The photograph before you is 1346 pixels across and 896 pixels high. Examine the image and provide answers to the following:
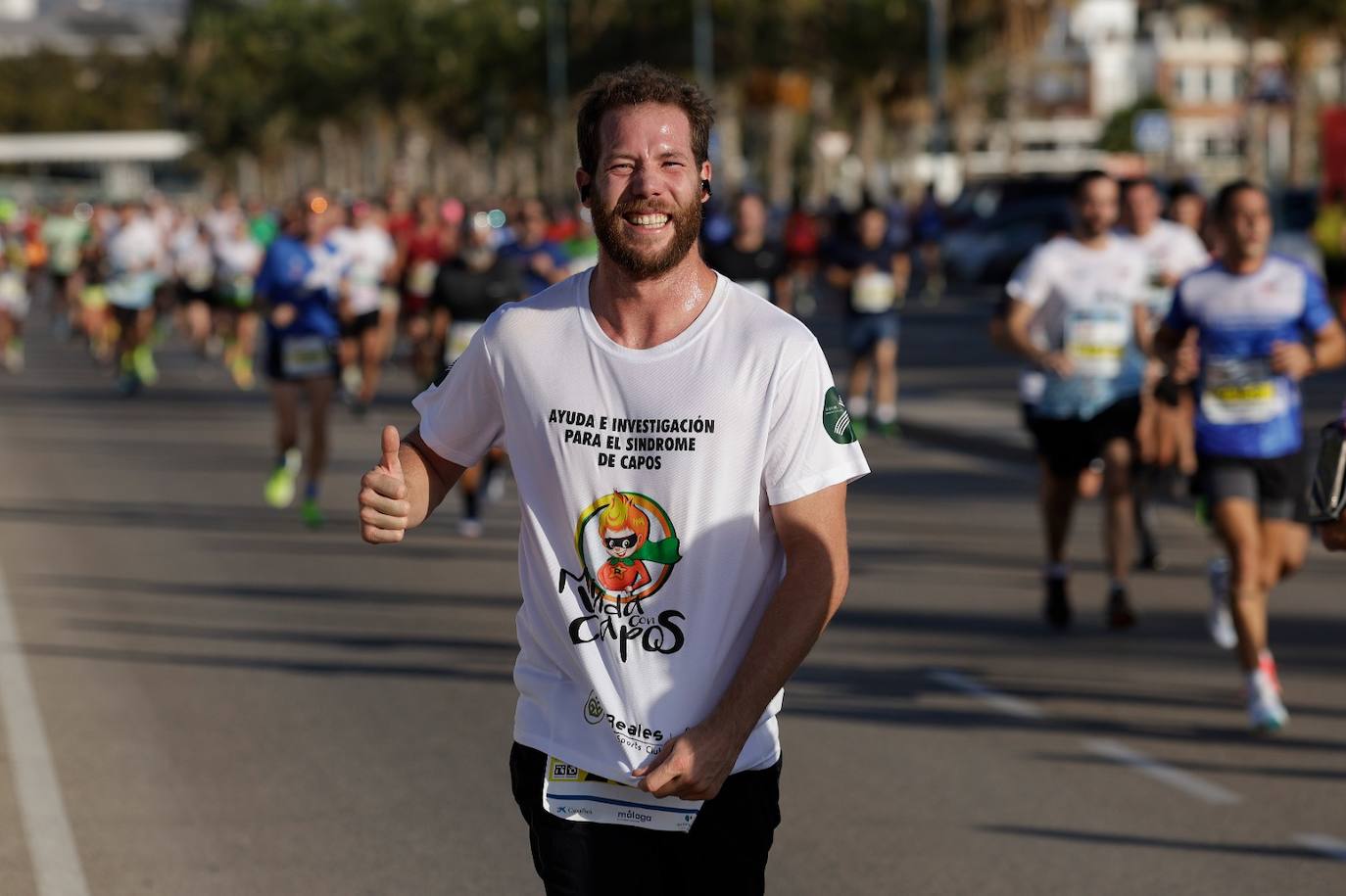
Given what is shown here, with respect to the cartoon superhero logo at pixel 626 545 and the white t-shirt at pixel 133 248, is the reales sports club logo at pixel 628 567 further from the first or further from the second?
the white t-shirt at pixel 133 248

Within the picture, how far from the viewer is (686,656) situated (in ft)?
12.0

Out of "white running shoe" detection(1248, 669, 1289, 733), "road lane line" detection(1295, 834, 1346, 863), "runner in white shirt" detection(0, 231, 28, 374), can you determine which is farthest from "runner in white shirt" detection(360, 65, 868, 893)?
"runner in white shirt" detection(0, 231, 28, 374)

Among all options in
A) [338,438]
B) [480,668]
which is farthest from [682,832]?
[338,438]

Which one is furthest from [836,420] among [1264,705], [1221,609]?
[1221,609]

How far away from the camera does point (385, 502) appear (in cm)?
382

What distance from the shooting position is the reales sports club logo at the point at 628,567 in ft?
12.0

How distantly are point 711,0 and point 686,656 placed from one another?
57.9 metres

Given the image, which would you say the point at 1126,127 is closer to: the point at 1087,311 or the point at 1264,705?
the point at 1087,311

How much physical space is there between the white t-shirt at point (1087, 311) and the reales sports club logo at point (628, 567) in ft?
22.9

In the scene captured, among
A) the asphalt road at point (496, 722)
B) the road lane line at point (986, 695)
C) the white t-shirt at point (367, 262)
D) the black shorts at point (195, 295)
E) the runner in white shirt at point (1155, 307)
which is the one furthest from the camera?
the black shorts at point (195, 295)

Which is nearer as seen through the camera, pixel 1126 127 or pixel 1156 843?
pixel 1156 843

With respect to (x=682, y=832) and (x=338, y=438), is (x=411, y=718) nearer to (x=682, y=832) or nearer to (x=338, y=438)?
(x=682, y=832)

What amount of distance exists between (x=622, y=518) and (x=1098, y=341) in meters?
7.06

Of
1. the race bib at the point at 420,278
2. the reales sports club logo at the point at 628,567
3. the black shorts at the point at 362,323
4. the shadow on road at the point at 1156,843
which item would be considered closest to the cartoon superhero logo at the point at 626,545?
the reales sports club logo at the point at 628,567
